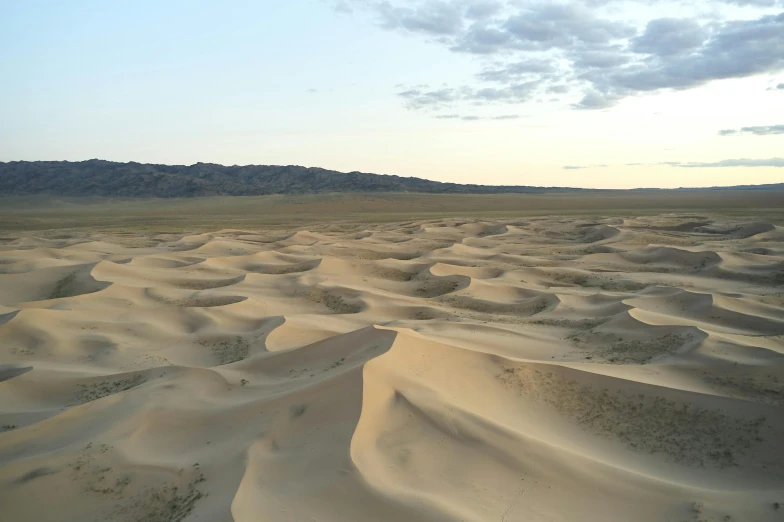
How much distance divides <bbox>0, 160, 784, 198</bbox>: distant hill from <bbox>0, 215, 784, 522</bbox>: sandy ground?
258 ft

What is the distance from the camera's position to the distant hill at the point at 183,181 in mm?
84500

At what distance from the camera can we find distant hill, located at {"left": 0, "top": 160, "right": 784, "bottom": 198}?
84.5 metres

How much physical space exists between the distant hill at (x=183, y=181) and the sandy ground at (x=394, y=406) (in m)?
78.7

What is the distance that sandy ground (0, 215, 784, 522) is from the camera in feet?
12.0

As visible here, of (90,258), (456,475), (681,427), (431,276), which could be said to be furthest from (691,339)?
(90,258)

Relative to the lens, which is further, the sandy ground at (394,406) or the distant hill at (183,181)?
the distant hill at (183,181)

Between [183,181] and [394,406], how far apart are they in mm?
87716

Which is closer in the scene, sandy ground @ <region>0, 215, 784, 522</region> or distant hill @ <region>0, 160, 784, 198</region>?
sandy ground @ <region>0, 215, 784, 522</region>

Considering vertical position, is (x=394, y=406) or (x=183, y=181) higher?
(x=183, y=181)

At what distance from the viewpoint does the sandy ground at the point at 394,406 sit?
3.66m

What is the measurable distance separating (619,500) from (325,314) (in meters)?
6.39

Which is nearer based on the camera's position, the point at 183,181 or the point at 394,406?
the point at 394,406

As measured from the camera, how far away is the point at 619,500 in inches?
144

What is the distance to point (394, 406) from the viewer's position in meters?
4.60
